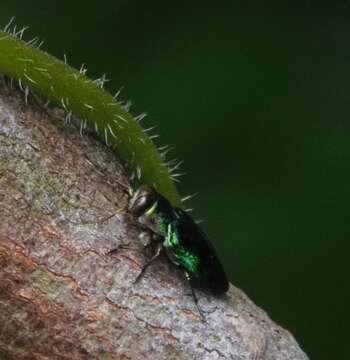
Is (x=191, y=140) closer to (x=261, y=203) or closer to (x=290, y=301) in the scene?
(x=261, y=203)

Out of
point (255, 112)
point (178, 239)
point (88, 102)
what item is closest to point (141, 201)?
point (178, 239)

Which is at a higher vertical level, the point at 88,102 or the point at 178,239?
the point at 88,102

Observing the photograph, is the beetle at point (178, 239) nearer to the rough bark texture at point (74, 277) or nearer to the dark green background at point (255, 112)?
the rough bark texture at point (74, 277)

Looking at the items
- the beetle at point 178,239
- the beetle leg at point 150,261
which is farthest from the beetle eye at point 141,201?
the beetle leg at point 150,261

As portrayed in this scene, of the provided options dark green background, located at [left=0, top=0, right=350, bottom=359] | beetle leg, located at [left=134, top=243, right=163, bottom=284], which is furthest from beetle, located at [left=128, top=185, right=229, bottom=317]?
dark green background, located at [left=0, top=0, right=350, bottom=359]

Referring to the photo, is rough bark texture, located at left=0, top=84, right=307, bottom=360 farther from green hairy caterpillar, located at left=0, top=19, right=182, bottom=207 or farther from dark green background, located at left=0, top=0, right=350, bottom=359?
dark green background, located at left=0, top=0, right=350, bottom=359

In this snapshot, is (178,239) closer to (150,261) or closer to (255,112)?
(150,261)
